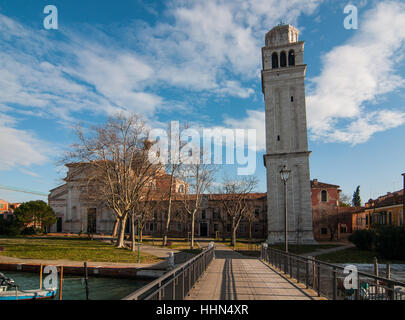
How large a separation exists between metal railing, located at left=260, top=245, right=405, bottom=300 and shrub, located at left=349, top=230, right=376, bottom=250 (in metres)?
23.0

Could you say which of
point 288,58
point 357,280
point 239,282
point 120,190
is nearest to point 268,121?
point 288,58

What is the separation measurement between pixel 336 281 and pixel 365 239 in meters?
29.6

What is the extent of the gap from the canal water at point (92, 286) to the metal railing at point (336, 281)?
30.2ft

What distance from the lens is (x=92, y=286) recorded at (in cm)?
1789

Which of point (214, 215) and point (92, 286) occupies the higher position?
point (214, 215)

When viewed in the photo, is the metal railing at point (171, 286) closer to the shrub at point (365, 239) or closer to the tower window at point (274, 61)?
the shrub at point (365, 239)

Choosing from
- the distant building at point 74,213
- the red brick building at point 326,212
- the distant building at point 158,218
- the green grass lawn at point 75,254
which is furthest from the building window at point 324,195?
the green grass lawn at point 75,254

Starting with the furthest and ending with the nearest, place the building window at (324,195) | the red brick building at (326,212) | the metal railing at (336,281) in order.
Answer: the building window at (324,195) < the red brick building at (326,212) < the metal railing at (336,281)

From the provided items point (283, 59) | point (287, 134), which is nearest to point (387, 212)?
point (287, 134)

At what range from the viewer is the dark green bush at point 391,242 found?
88.0 feet

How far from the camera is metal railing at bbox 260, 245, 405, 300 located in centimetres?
553

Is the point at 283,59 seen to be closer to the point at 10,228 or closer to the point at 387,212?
the point at 387,212
